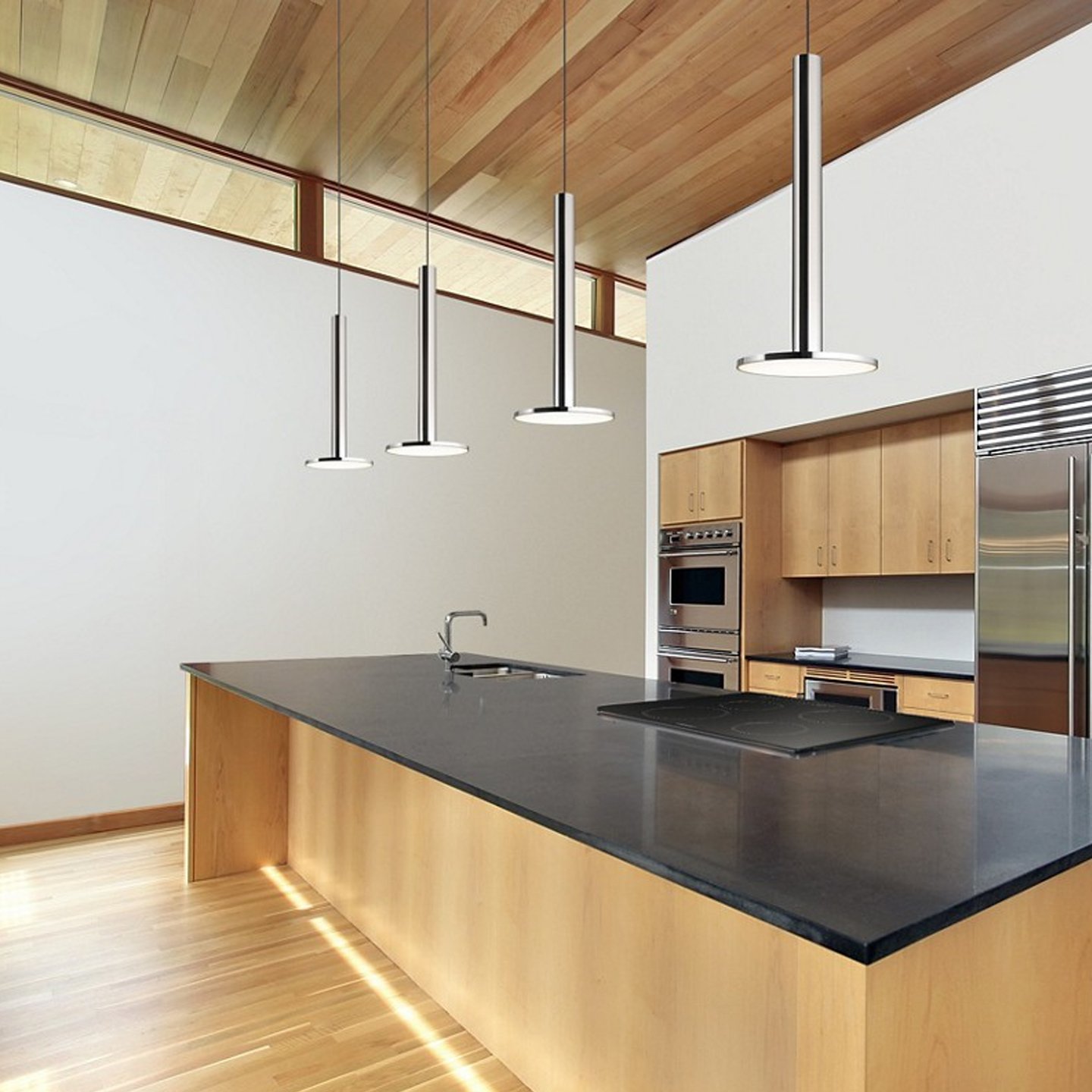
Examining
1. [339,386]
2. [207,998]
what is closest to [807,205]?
[339,386]

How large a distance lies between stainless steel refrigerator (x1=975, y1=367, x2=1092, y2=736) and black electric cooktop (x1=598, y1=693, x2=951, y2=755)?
145cm

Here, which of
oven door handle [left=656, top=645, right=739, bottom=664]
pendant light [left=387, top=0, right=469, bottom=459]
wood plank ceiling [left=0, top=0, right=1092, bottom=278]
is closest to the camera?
pendant light [left=387, top=0, right=469, bottom=459]

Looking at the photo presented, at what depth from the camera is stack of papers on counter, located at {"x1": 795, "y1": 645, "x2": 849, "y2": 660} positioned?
4477 millimetres

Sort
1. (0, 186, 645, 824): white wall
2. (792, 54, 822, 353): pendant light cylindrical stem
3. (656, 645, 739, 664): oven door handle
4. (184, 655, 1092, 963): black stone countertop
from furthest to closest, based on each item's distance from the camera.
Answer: (656, 645, 739, 664): oven door handle → (0, 186, 645, 824): white wall → (792, 54, 822, 353): pendant light cylindrical stem → (184, 655, 1092, 963): black stone countertop

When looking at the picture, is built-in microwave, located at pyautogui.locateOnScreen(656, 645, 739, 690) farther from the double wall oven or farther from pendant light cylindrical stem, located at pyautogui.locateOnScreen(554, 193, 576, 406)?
pendant light cylindrical stem, located at pyautogui.locateOnScreen(554, 193, 576, 406)

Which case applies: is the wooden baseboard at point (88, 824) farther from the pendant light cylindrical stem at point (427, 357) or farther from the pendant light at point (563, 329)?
the pendant light at point (563, 329)

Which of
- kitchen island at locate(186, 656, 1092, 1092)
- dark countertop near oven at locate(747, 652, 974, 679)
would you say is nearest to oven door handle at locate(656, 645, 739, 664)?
dark countertop near oven at locate(747, 652, 974, 679)

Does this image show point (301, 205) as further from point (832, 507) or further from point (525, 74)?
point (832, 507)

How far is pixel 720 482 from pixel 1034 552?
1.76m

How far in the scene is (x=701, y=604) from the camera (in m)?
4.94

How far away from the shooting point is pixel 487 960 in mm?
2264

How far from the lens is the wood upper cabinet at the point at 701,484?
4.76 metres

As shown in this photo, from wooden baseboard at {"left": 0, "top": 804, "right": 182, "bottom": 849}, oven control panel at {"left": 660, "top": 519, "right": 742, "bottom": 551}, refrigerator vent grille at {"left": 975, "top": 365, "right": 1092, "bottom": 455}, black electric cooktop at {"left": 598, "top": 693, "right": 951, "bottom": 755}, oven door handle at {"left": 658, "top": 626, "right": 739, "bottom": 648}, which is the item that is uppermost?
refrigerator vent grille at {"left": 975, "top": 365, "right": 1092, "bottom": 455}

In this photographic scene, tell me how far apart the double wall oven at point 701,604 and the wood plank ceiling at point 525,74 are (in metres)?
2.04
